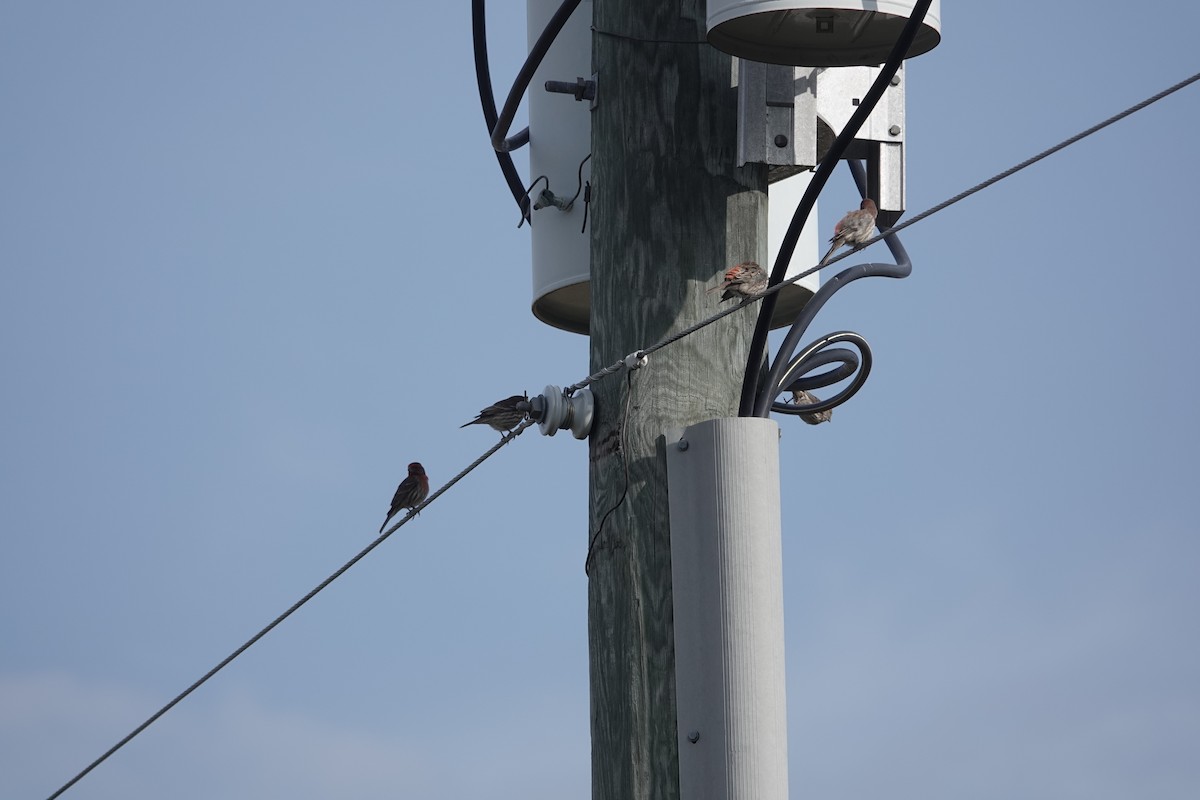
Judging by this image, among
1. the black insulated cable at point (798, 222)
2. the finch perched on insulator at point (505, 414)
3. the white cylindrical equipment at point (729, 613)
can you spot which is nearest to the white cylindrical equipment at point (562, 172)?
the finch perched on insulator at point (505, 414)

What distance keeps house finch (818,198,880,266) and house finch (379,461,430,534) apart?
243 cm

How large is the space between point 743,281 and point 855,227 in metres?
1.06

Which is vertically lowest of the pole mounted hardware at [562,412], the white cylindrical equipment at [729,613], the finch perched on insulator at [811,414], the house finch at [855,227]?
the white cylindrical equipment at [729,613]

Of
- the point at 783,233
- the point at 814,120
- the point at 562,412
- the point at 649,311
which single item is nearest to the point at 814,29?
the point at 814,120

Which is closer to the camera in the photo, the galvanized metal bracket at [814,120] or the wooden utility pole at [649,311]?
the wooden utility pole at [649,311]

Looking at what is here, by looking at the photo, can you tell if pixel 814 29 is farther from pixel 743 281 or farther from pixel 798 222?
pixel 743 281

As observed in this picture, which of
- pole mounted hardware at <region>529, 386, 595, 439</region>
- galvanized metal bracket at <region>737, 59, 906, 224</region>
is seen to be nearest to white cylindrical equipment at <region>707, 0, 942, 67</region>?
galvanized metal bracket at <region>737, 59, 906, 224</region>

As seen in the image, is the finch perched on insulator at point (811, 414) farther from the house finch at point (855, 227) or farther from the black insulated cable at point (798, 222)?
the black insulated cable at point (798, 222)

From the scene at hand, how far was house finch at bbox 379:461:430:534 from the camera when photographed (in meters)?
7.04

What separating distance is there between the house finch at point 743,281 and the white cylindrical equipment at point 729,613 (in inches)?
13.3

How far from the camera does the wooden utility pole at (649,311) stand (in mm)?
3701

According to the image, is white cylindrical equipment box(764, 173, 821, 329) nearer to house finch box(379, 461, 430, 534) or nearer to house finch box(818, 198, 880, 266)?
house finch box(818, 198, 880, 266)

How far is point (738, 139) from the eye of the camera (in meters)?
4.03

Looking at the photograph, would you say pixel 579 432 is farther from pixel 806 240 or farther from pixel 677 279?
pixel 806 240
